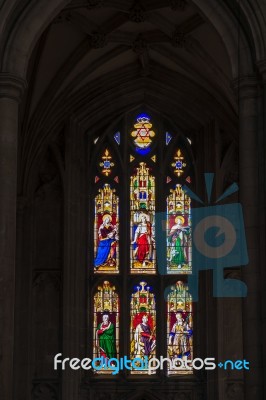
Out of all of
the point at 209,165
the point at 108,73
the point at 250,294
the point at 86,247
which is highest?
the point at 108,73

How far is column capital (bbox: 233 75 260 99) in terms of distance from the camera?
1747 centimetres

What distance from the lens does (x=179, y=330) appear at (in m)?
24.8

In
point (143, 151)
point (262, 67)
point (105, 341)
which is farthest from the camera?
point (143, 151)

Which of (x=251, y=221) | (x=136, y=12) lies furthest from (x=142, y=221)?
(x=251, y=221)

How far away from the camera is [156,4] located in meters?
22.0

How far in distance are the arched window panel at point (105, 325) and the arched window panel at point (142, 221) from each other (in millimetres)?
754

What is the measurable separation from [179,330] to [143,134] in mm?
4410

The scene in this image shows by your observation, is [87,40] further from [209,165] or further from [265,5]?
[265,5]

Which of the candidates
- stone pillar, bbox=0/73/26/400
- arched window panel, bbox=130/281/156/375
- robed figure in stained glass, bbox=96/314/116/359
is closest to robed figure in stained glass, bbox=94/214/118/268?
arched window panel, bbox=130/281/156/375

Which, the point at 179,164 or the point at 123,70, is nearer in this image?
the point at 123,70

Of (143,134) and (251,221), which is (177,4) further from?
(251,221)

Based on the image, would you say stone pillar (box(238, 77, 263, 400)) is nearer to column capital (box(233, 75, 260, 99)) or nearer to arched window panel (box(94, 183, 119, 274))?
column capital (box(233, 75, 260, 99))

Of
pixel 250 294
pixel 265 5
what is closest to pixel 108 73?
pixel 265 5

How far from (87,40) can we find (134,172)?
150 inches
